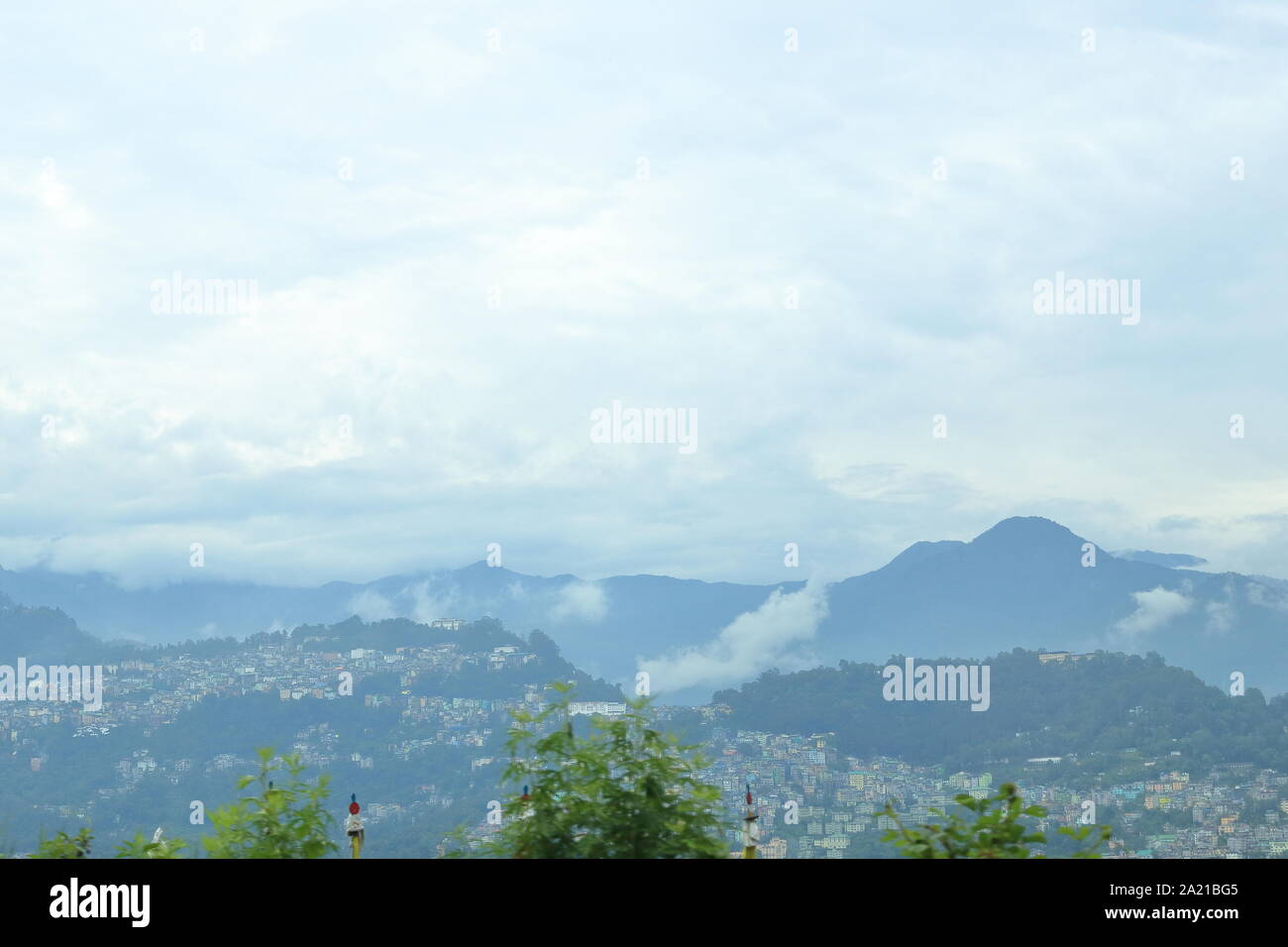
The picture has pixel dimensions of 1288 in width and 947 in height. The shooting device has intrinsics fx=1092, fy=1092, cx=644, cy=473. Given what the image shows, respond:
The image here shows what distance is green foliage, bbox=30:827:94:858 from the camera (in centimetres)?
530

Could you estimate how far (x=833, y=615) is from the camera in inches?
7023

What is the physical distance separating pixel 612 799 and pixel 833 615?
177356 millimetres

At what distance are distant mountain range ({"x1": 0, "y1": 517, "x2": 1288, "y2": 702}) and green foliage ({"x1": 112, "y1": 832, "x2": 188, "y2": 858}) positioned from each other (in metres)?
124

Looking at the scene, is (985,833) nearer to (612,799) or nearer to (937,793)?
(612,799)

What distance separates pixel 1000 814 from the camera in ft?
15.0

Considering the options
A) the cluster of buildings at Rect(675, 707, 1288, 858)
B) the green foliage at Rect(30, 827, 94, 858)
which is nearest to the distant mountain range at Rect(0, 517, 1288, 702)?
the cluster of buildings at Rect(675, 707, 1288, 858)

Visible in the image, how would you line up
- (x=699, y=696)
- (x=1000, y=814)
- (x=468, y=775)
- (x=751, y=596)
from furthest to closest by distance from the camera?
(x=751, y=596) → (x=699, y=696) → (x=468, y=775) → (x=1000, y=814)

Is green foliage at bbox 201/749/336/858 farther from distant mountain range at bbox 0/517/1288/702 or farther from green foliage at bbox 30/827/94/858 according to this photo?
distant mountain range at bbox 0/517/1288/702

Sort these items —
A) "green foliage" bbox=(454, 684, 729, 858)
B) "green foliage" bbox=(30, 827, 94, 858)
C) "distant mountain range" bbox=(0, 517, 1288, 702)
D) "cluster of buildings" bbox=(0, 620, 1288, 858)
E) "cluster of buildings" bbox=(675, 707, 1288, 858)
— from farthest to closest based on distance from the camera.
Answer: "distant mountain range" bbox=(0, 517, 1288, 702) < "cluster of buildings" bbox=(0, 620, 1288, 858) < "cluster of buildings" bbox=(675, 707, 1288, 858) < "green foliage" bbox=(30, 827, 94, 858) < "green foliage" bbox=(454, 684, 729, 858)

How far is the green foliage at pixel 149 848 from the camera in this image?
202 inches

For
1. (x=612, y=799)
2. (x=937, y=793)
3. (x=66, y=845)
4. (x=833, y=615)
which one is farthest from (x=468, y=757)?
(x=833, y=615)
